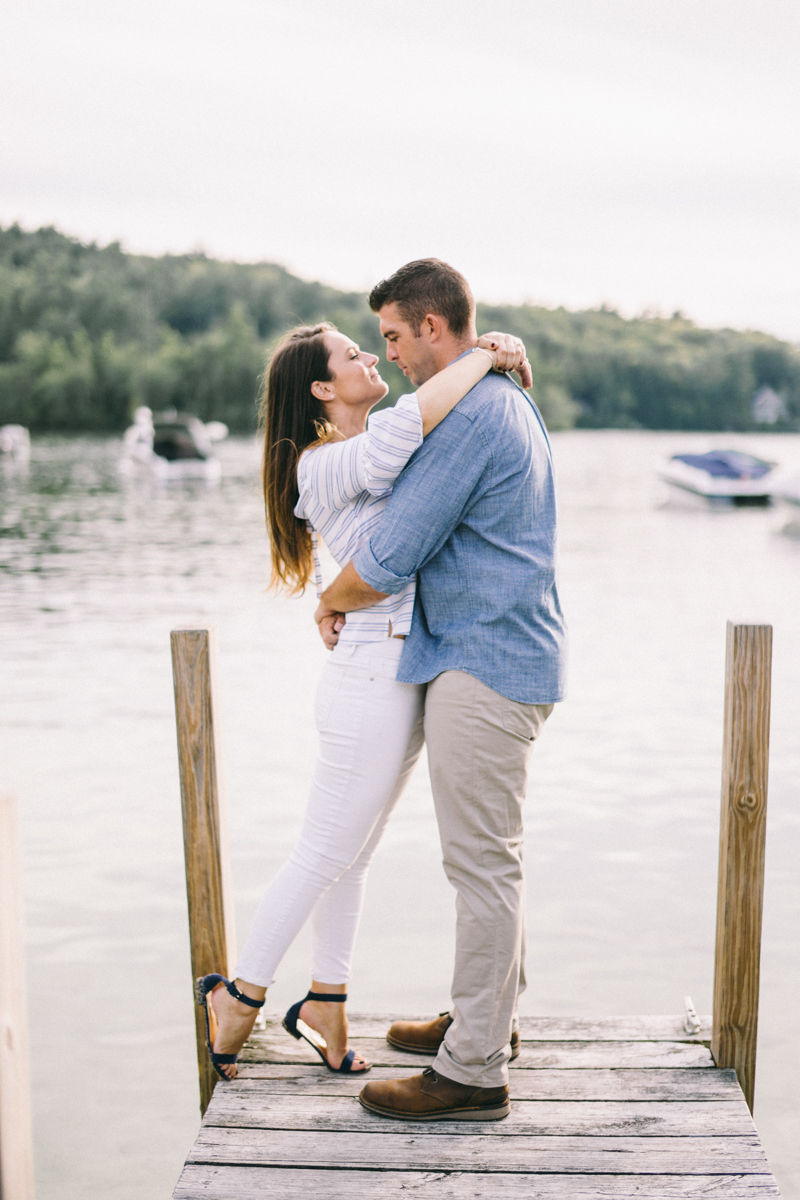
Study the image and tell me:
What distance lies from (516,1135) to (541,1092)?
21cm

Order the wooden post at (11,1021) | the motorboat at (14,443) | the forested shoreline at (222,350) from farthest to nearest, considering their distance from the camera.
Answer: the forested shoreline at (222,350) < the motorboat at (14,443) < the wooden post at (11,1021)

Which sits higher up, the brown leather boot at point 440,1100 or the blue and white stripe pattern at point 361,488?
the blue and white stripe pattern at point 361,488

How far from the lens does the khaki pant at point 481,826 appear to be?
2490mm

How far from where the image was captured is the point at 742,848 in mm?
2852

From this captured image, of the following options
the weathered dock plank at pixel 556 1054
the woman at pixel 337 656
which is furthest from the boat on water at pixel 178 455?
the woman at pixel 337 656

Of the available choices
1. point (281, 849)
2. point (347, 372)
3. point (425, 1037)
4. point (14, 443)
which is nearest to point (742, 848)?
point (425, 1037)

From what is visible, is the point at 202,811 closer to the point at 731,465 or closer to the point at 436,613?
the point at 436,613

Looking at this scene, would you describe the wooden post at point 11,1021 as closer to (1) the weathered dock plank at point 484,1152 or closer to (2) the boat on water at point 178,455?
(1) the weathered dock plank at point 484,1152

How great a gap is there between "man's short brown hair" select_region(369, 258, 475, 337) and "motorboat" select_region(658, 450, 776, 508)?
2877 cm

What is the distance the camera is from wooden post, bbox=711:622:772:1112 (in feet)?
9.16

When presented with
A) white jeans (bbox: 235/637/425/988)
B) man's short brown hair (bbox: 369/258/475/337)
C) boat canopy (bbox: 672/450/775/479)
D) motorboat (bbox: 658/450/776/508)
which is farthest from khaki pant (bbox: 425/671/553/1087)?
boat canopy (bbox: 672/450/775/479)

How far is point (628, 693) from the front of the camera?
391 inches

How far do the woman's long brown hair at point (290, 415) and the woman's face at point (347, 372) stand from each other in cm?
2

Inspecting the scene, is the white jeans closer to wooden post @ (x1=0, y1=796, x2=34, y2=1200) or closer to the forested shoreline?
wooden post @ (x1=0, y1=796, x2=34, y2=1200)
